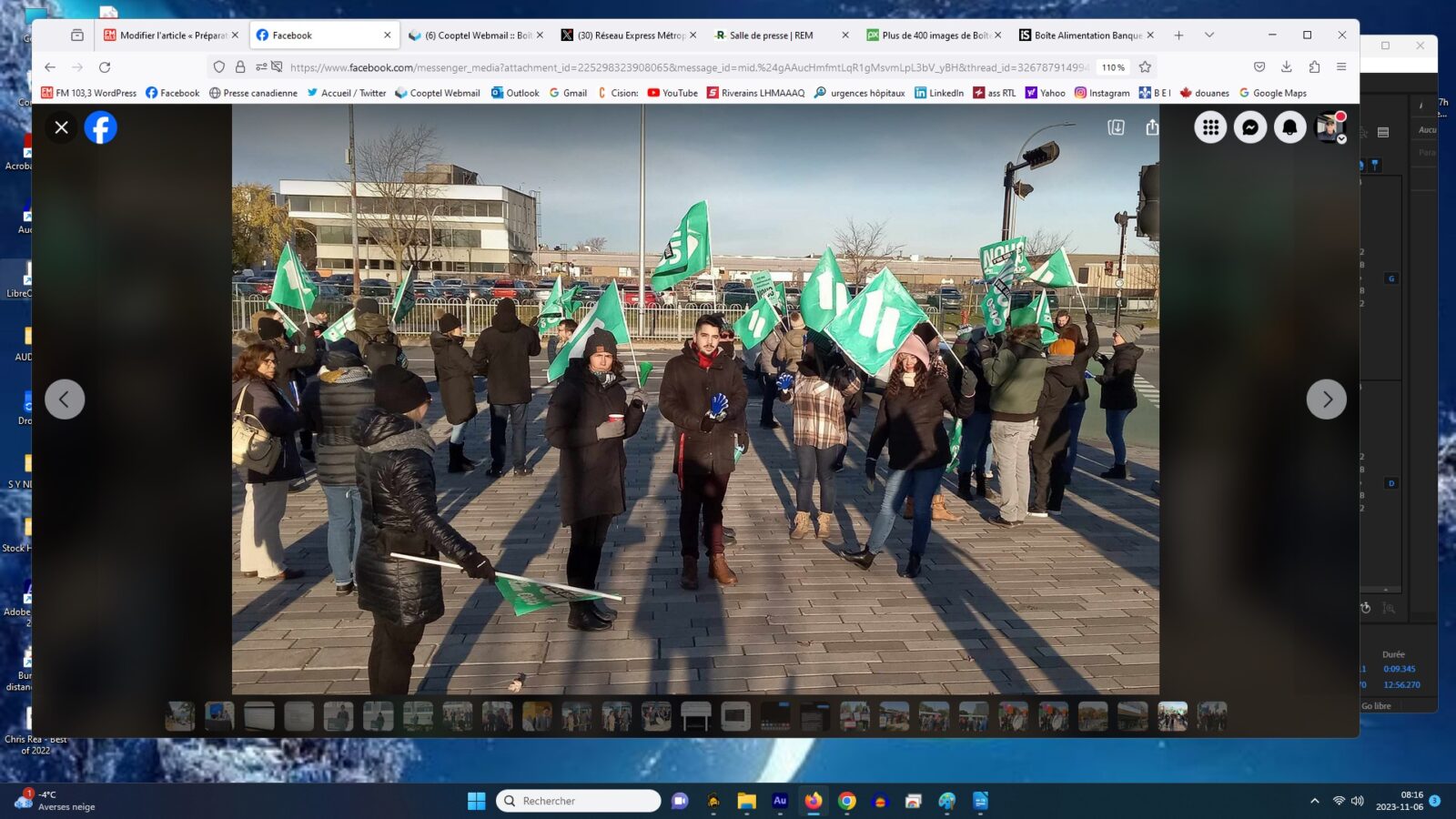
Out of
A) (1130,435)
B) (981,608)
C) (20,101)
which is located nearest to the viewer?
(20,101)

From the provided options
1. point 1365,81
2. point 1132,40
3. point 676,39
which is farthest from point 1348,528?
point 676,39

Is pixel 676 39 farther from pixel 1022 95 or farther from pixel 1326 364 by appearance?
pixel 1326 364

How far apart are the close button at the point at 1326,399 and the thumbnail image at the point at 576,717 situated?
208 cm

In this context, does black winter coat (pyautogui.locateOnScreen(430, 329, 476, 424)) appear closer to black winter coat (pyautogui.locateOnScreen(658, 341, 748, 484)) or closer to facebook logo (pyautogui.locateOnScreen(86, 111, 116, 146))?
black winter coat (pyautogui.locateOnScreen(658, 341, 748, 484))

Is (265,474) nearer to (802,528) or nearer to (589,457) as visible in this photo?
(589,457)

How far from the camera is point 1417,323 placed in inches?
90.9

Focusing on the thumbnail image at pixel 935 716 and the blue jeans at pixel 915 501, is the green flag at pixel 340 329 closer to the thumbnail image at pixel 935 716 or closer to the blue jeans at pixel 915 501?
the blue jeans at pixel 915 501

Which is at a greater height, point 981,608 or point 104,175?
point 104,175

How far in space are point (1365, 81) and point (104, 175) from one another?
3343 millimetres

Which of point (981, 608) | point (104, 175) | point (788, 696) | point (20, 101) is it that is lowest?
point (981, 608)

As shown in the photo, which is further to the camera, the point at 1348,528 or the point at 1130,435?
the point at 1130,435

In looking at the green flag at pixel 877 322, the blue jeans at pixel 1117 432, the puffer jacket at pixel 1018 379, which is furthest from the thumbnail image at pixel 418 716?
the blue jeans at pixel 1117 432

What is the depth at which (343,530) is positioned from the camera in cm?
566

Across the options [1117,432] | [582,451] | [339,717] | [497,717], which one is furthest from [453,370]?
[497,717]
